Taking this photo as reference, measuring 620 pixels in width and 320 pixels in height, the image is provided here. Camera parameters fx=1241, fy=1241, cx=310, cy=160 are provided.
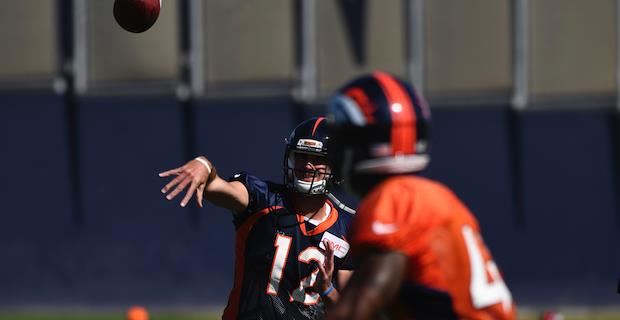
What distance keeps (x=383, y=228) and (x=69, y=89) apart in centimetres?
1263

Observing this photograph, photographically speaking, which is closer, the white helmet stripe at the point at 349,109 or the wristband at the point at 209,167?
the white helmet stripe at the point at 349,109

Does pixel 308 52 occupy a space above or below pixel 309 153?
above

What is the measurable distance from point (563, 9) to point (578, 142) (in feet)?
5.13

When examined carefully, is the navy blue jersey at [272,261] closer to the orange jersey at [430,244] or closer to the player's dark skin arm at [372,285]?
the orange jersey at [430,244]

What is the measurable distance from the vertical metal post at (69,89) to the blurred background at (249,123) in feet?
0.07

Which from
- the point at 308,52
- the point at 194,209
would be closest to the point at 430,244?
the point at 308,52

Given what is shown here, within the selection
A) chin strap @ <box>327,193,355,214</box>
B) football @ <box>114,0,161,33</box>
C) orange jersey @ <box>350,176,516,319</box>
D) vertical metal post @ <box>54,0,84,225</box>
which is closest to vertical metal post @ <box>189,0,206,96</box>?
→ vertical metal post @ <box>54,0,84,225</box>

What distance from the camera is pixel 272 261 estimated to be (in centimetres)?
659

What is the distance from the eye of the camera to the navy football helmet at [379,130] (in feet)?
12.7

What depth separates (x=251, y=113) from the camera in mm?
15344

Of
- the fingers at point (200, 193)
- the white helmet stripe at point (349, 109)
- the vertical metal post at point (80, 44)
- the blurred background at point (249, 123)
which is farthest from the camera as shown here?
the vertical metal post at point (80, 44)

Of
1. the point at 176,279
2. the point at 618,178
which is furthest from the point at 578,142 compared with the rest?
the point at 176,279

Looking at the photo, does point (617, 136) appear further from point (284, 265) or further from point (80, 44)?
point (284, 265)

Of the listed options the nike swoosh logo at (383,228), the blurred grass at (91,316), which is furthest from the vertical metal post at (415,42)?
the nike swoosh logo at (383,228)
